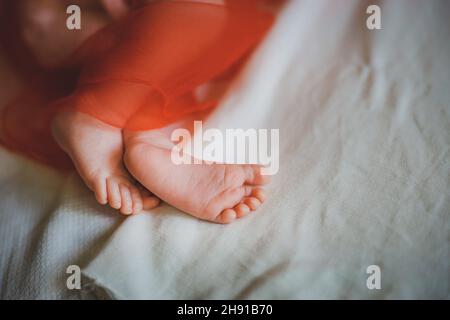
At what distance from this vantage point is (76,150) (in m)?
0.60

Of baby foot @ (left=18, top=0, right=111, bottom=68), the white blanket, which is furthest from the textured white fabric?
baby foot @ (left=18, top=0, right=111, bottom=68)

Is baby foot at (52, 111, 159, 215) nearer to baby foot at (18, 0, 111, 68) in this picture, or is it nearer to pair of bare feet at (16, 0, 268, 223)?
pair of bare feet at (16, 0, 268, 223)

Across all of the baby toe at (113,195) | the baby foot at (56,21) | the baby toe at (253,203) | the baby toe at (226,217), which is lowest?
the baby toe at (226,217)

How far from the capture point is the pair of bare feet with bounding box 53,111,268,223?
0.56 metres

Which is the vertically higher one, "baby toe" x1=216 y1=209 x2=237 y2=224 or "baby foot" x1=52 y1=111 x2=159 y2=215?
"baby foot" x1=52 y1=111 x2=159 y2=215

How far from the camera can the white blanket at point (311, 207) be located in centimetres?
50

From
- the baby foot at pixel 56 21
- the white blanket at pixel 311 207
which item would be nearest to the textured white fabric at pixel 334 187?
the white blanket at pixel 311 207

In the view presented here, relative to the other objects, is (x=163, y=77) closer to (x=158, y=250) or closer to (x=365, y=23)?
(x=158, y=250)

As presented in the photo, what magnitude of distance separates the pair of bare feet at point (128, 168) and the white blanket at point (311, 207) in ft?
0.09

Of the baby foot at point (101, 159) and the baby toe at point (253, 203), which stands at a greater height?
the baby foot at point (101, 159)

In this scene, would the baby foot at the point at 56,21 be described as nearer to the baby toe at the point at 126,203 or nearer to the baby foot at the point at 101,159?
the baby foot at the point at 101,159

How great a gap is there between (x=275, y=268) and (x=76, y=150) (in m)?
0.36

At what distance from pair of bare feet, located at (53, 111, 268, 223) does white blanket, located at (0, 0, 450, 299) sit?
2cm

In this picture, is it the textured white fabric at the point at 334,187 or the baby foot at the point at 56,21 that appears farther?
the baby foot at the point at 56,21
